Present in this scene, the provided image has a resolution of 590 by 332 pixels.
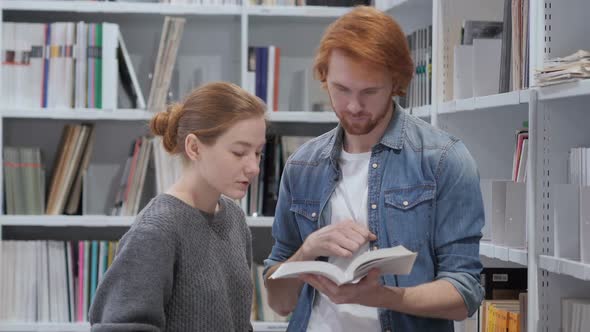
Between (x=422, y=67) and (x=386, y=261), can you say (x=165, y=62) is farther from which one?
(x=386, y=261)

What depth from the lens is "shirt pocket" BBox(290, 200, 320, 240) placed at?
1.71 metres

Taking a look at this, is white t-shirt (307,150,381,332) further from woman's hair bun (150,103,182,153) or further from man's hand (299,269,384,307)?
woman's hair bun (150,103,182,153)

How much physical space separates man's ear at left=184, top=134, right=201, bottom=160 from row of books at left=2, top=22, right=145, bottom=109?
1.80 m

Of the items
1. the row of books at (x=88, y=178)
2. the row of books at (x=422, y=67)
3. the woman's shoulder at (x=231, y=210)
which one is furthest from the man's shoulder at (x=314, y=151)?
the row of books at (x=88, y=178)

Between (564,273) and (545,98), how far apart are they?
0.40m

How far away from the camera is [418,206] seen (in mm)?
1612

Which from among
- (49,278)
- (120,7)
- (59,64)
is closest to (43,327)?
(49,278)

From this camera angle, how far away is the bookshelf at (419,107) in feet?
6.85

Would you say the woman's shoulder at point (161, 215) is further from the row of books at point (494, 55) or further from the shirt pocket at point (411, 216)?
the row of books at point (494, 55)

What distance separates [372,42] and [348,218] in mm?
332

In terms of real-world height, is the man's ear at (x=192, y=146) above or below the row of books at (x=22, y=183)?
above

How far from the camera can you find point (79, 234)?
12.2 feet

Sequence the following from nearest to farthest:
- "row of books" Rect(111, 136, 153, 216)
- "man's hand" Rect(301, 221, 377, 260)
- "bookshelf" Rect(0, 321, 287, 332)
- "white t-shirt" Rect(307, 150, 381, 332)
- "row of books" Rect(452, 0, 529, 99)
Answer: "man's hand" Rect(301, 221, 377, 260) → "white t-shirt" Rect(307, 150, 381, 332) → "row of books" Rect(452, 0, 529, 99) → "bookshelf" Rect(0, 321, 287, 332) → "row of books" Rect(111, 136, 153, 216)

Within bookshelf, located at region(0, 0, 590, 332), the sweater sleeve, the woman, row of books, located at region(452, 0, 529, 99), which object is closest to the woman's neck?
the woman
